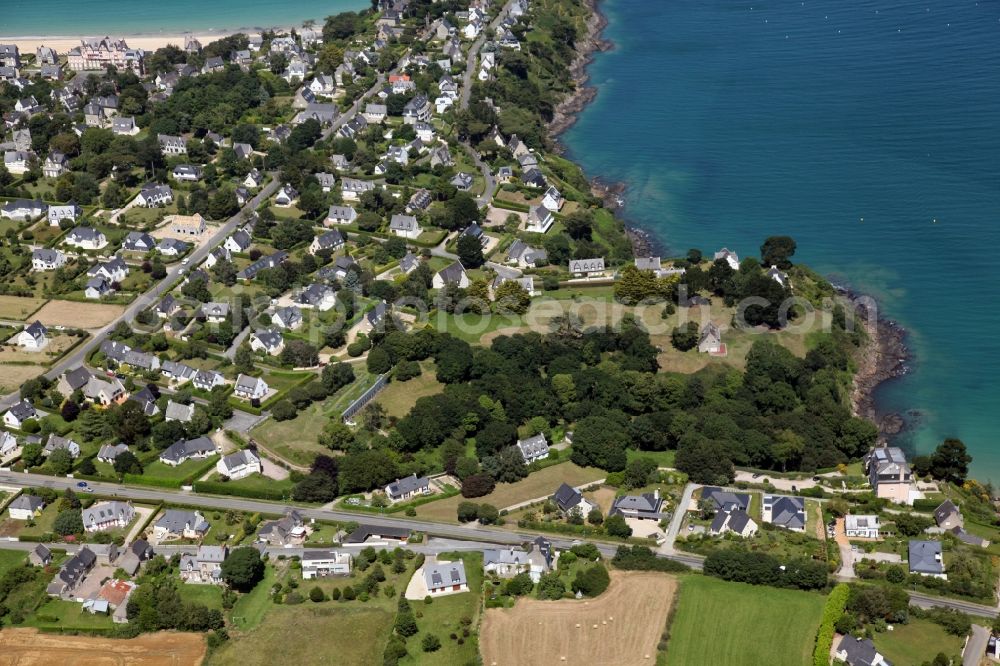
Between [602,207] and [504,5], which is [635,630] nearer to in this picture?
[602,207]

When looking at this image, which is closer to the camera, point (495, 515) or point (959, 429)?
point (495, 515)

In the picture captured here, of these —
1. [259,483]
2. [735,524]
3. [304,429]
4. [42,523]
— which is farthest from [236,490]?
[735,524]

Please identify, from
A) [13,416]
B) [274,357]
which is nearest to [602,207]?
[274,357]

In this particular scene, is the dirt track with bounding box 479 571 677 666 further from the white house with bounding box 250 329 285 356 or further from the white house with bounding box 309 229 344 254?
the white house with bounding box 309 229 344 254

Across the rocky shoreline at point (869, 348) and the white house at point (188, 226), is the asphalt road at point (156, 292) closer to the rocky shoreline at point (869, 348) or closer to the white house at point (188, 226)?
the white house at point (188, 226)

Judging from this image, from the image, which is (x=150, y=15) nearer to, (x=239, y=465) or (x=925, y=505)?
(x=239, y=465)

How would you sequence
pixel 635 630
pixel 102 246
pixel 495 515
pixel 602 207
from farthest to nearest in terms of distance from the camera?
1. pixel 602 207
2. pixel 102 246
3. pixel 495 515
4. pixel 635 630

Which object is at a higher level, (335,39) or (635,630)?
(335,39)
